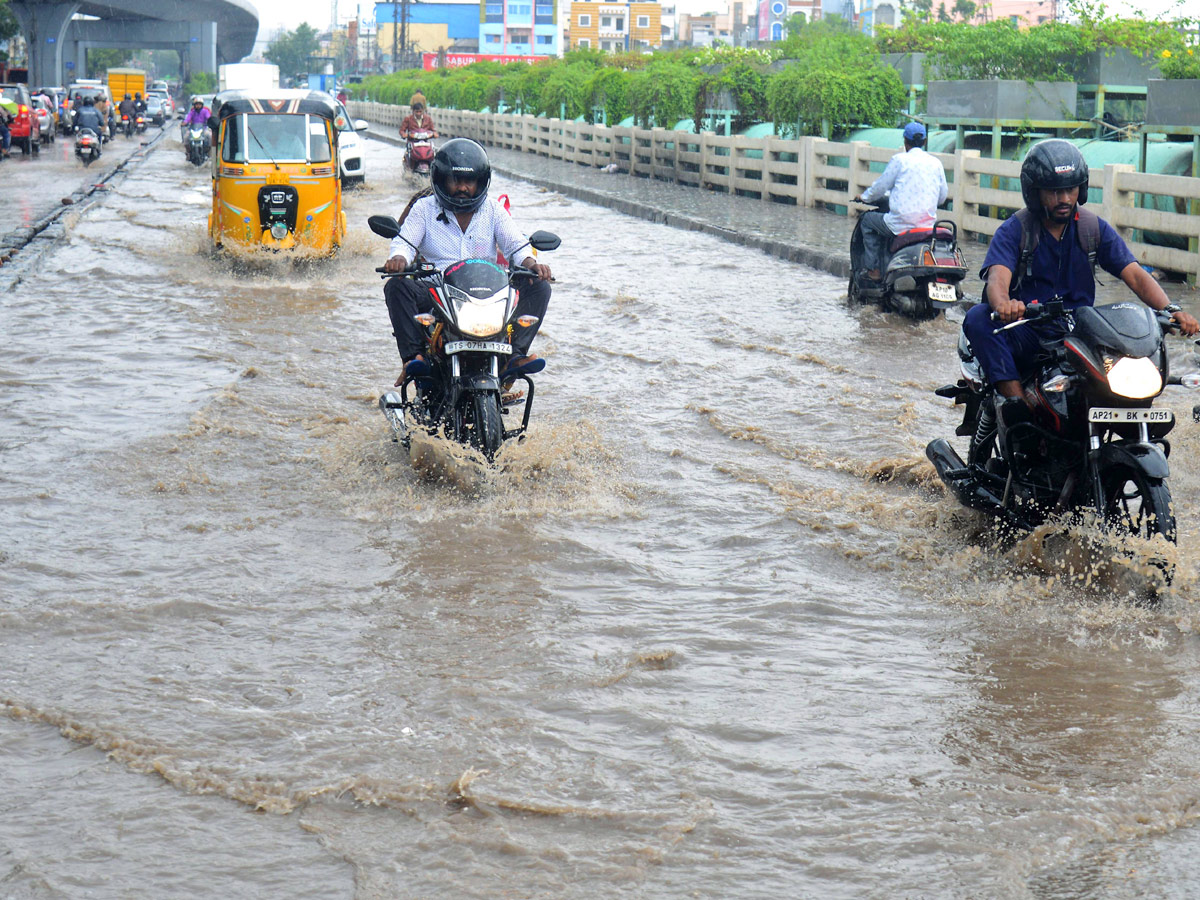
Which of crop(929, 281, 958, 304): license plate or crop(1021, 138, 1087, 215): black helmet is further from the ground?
crop(1021, 138, 1087, 215): black helmet

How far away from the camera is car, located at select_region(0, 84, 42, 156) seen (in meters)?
37.0

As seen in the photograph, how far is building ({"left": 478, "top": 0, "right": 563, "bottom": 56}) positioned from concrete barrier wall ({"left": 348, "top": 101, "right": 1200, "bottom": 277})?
109071mm

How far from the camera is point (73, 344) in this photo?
10.9m

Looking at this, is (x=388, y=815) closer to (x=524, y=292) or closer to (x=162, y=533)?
(x=162, y=533)

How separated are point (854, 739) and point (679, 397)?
520 centimetres

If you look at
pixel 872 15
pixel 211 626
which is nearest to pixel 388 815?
pixel 211 626

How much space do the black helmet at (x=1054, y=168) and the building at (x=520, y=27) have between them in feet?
475

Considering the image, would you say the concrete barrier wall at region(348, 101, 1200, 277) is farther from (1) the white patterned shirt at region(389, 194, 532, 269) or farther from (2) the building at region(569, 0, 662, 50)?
(2) the building at region(569, 0, 662, 50)

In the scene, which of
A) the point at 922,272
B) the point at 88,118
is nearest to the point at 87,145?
the point at 88,118

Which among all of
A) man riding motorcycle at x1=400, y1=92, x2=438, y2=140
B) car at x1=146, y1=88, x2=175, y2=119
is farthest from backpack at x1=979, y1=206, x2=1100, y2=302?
car at x1=146, y1=88, x2=175, y2=119

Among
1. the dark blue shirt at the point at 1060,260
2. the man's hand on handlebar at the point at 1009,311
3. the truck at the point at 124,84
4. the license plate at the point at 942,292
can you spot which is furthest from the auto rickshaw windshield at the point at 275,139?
the truck at the point at 124,84

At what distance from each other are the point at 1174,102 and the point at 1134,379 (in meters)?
10.9

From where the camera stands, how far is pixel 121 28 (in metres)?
102

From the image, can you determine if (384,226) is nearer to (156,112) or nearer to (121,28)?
(156,112)
